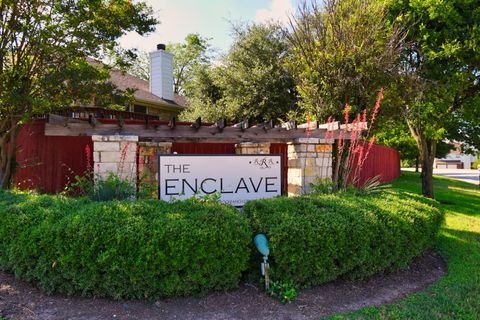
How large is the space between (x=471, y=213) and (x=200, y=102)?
11.2 meters

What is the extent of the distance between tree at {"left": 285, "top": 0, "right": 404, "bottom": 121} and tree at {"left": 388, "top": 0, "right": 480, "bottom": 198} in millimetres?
803

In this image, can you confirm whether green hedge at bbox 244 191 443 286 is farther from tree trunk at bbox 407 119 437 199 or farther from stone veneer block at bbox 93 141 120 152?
tree trunk at bbox 407 119 437 199

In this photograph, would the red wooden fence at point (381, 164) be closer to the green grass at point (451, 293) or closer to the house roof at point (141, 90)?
the green grass at point (451, 293)

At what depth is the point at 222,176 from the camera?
5.27 m

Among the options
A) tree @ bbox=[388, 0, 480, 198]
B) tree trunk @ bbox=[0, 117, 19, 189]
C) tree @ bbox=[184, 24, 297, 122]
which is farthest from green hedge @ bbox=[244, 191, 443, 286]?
tree @ bbox=[184, 24, 297, 122]

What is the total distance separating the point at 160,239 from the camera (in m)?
3.20

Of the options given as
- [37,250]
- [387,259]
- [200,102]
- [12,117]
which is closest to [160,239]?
[37,250]

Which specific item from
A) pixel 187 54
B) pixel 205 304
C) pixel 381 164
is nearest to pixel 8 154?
pixel 205 304

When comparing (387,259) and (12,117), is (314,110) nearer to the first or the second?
(387,259)

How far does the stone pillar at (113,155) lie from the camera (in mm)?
5414

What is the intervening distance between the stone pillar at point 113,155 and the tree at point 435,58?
21.3ft

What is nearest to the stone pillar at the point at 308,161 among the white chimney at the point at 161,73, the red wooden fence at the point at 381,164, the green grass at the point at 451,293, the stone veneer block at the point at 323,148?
the stone veneer block at the point at 323,148

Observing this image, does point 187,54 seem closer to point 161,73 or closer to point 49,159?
point 161,73

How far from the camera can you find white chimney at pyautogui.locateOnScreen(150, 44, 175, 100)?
17797 millimetres
